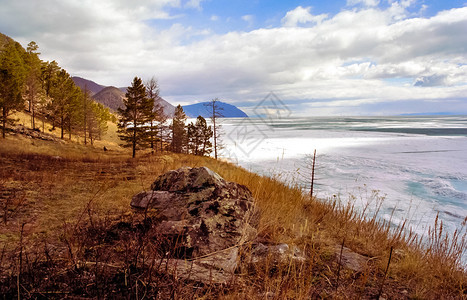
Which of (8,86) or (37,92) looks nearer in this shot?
(8,86)

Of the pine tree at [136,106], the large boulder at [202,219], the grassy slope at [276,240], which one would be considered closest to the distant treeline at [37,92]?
the pine tree at [136,106]

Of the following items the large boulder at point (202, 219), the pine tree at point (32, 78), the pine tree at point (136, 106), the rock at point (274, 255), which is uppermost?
the pine tree at point (32, 78)

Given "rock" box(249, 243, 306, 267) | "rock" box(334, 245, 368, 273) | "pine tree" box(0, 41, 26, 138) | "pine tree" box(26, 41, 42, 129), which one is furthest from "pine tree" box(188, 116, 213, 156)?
"rock" box(249, 243, 306, 267)

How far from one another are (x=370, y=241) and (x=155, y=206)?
3446 millimetres

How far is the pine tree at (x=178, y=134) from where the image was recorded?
36109 millimetres

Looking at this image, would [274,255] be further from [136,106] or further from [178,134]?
[178,134]

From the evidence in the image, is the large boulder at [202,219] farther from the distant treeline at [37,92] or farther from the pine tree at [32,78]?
the pine tree at [32,78]

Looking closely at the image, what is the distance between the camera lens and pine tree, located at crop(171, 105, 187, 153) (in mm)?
36109

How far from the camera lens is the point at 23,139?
1208 inches

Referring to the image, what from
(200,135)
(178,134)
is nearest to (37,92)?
(178,134)

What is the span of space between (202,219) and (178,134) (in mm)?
33932

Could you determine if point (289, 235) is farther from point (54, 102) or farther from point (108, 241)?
point (54, 102)

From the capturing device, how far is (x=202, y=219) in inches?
134

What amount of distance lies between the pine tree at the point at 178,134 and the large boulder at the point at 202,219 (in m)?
31.8
